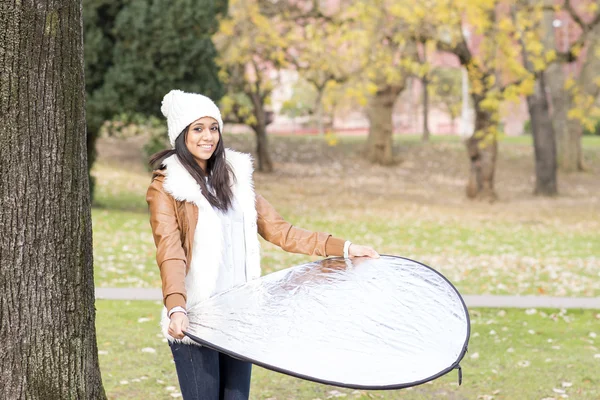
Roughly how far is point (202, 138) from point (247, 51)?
20.0 m

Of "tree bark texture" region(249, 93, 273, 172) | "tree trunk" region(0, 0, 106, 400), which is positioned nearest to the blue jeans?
"tree trunk" region(0, 0, 106, 400)

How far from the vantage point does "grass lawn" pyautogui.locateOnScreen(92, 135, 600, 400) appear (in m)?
6.80

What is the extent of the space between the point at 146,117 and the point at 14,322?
14.0 meters

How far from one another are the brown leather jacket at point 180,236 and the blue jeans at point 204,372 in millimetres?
257

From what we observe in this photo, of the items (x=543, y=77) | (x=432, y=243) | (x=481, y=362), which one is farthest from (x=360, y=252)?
(x=543, y=77)

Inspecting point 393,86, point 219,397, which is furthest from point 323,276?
point 393,86

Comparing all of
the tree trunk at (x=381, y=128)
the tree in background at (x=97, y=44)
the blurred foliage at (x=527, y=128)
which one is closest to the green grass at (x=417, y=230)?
the tree trunk at (x=381, y=128)

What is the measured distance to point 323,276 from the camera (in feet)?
13.7

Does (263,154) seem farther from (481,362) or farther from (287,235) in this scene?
(287,235)

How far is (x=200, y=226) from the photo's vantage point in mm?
3908

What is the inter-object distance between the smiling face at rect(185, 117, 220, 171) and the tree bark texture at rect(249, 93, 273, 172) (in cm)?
2468

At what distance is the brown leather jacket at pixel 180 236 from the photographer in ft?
12.2

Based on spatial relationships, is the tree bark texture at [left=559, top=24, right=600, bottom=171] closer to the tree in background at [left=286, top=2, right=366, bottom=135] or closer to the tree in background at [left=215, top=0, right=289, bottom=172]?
the tree in background at [left=286, top=2, right=366, bottom=135]

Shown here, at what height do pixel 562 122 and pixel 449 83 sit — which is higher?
pixel 449 83
